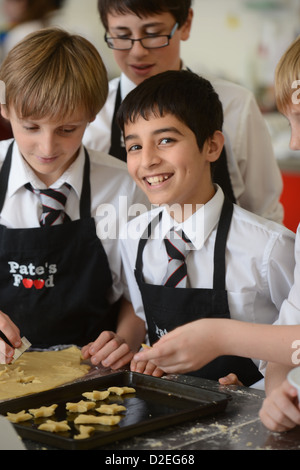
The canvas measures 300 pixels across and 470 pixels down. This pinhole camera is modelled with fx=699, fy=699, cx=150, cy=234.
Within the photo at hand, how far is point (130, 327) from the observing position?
1954mm

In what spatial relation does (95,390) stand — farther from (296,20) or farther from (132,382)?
(296,20)

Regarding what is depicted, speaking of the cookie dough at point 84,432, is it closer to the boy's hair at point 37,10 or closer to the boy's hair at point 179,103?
the boy's hair at point 179,103

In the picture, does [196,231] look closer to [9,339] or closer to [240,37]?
[9,339]

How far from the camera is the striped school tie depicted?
1897mm

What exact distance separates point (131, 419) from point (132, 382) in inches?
7.9

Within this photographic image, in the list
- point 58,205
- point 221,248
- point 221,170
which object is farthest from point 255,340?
point 221,170

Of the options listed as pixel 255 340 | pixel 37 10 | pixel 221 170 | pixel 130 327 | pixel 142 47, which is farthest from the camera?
pixel 37 10

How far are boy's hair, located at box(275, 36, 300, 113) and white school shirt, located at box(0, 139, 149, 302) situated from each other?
0.60 meters

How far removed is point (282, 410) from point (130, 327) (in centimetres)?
80

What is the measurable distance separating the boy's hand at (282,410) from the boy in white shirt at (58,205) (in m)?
0.59

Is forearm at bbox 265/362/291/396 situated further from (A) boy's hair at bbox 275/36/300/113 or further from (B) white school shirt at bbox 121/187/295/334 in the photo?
(A) boy's hair at bbox 275/36/300/113

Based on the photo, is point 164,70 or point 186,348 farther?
point 164,70

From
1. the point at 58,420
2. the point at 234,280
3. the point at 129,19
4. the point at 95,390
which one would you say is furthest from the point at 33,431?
the point at 129,19

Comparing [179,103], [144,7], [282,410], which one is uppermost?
[144,7]
